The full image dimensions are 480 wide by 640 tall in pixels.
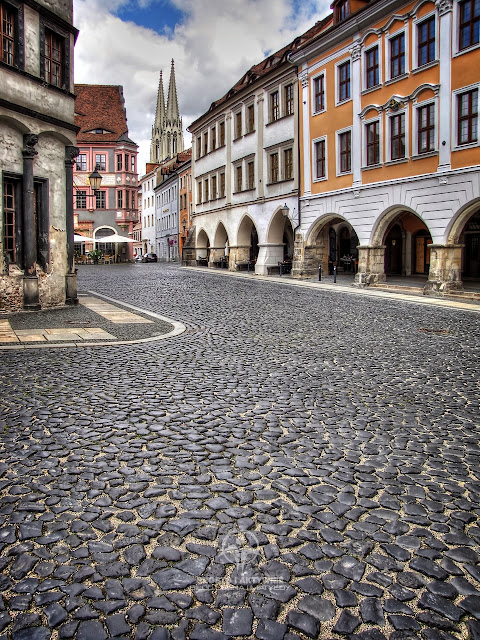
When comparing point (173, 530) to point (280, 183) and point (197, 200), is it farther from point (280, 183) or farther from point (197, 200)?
point (197, 200)

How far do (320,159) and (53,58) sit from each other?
16896 mm

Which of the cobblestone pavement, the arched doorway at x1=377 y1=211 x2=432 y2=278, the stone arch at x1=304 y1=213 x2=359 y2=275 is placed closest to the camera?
the cobblestone pavement

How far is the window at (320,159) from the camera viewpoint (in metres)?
30.1

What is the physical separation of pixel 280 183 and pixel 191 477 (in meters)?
31.5

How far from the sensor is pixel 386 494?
13.2ft

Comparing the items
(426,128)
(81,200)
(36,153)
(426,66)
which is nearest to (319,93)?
(426,66)

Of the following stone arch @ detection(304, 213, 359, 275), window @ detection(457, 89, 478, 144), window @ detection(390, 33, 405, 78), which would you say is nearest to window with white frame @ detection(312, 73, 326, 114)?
window @ detection(390, 33, 405, 78)

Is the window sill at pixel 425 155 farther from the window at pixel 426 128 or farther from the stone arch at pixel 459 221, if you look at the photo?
the stone arch at pixel 459 221

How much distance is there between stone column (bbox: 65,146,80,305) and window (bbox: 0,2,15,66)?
282 cm

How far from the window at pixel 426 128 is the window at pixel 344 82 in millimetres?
5634

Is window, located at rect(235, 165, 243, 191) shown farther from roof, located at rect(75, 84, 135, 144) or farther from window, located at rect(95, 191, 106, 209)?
window, located at rect(95, 191, 106, 209)

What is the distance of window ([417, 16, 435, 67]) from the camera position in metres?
22.5

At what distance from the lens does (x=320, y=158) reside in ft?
99.9

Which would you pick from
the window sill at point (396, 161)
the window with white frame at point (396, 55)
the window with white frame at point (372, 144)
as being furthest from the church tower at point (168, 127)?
the window sill at point (396, 161)
